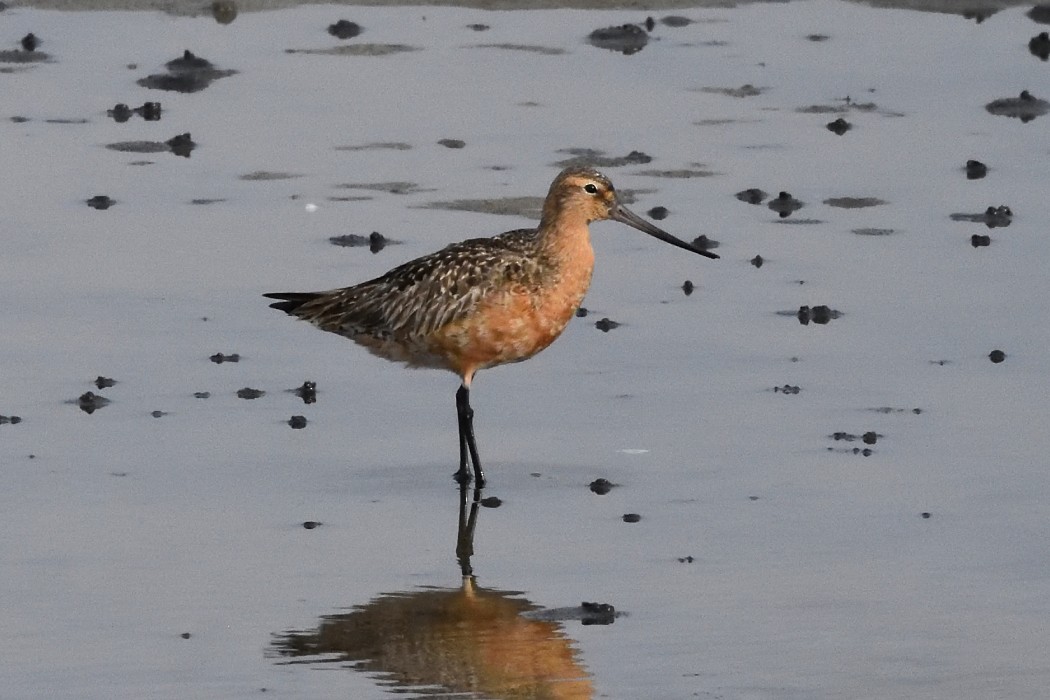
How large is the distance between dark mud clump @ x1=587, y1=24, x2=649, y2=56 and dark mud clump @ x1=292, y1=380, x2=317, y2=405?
8.47 m

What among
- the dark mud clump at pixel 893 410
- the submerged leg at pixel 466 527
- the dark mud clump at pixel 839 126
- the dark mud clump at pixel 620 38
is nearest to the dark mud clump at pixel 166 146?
the dark mud clump at pixel 620 38

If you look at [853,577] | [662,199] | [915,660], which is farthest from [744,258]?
[915,660]

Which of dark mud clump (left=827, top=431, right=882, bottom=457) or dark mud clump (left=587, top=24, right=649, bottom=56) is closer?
dark mud clump (left=827, top=431, right=882, bottom=457)

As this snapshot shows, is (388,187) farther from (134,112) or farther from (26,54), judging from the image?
(26,54)

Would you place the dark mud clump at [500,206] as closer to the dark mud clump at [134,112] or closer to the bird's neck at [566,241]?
the dark mud clump at [134,112]

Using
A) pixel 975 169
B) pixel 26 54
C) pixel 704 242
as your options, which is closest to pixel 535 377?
pixel 704 242

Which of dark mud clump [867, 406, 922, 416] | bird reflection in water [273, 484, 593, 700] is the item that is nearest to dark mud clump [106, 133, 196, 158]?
dark mud clump [867, 406, 922, 416]

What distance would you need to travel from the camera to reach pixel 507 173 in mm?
16875

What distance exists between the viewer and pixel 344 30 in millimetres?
20797

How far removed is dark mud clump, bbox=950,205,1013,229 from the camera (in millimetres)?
15531

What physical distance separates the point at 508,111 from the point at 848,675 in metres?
10.1

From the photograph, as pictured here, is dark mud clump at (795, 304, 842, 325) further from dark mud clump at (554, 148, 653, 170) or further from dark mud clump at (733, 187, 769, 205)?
dark mud clump at (554, 148, 653, 170)

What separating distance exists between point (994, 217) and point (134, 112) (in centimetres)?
663

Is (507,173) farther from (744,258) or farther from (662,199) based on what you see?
(744,258)
